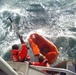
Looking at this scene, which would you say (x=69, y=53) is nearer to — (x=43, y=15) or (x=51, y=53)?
(x=51, y=53)

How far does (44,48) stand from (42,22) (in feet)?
21.8

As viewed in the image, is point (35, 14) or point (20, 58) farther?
point (35, 14)

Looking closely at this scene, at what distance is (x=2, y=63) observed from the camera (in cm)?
344

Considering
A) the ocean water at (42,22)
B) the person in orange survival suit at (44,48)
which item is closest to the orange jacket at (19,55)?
the person in orange survival suit at (44,48)

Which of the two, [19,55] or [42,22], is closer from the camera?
[19,55]

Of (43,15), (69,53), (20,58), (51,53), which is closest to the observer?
(20,58)

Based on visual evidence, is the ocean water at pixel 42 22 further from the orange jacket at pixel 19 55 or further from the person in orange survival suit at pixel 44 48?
the orange jacket at pixel 19 55

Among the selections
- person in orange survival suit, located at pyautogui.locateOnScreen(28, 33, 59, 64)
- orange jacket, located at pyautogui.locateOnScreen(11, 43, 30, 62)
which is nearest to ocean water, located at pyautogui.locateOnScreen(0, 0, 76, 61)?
person in orange survival suit, located at pyautogui.locateOnScreen(28, 33, 59, 64)

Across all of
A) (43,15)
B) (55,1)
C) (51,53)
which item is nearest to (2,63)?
(51,53)

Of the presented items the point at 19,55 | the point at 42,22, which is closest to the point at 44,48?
the point at 19,55

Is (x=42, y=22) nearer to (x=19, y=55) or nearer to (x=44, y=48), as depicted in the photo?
(x=44, y=48)

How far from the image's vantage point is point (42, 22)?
17750 mm

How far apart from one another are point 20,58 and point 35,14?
1083 centimetres

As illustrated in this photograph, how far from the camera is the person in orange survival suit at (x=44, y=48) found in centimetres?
1038
